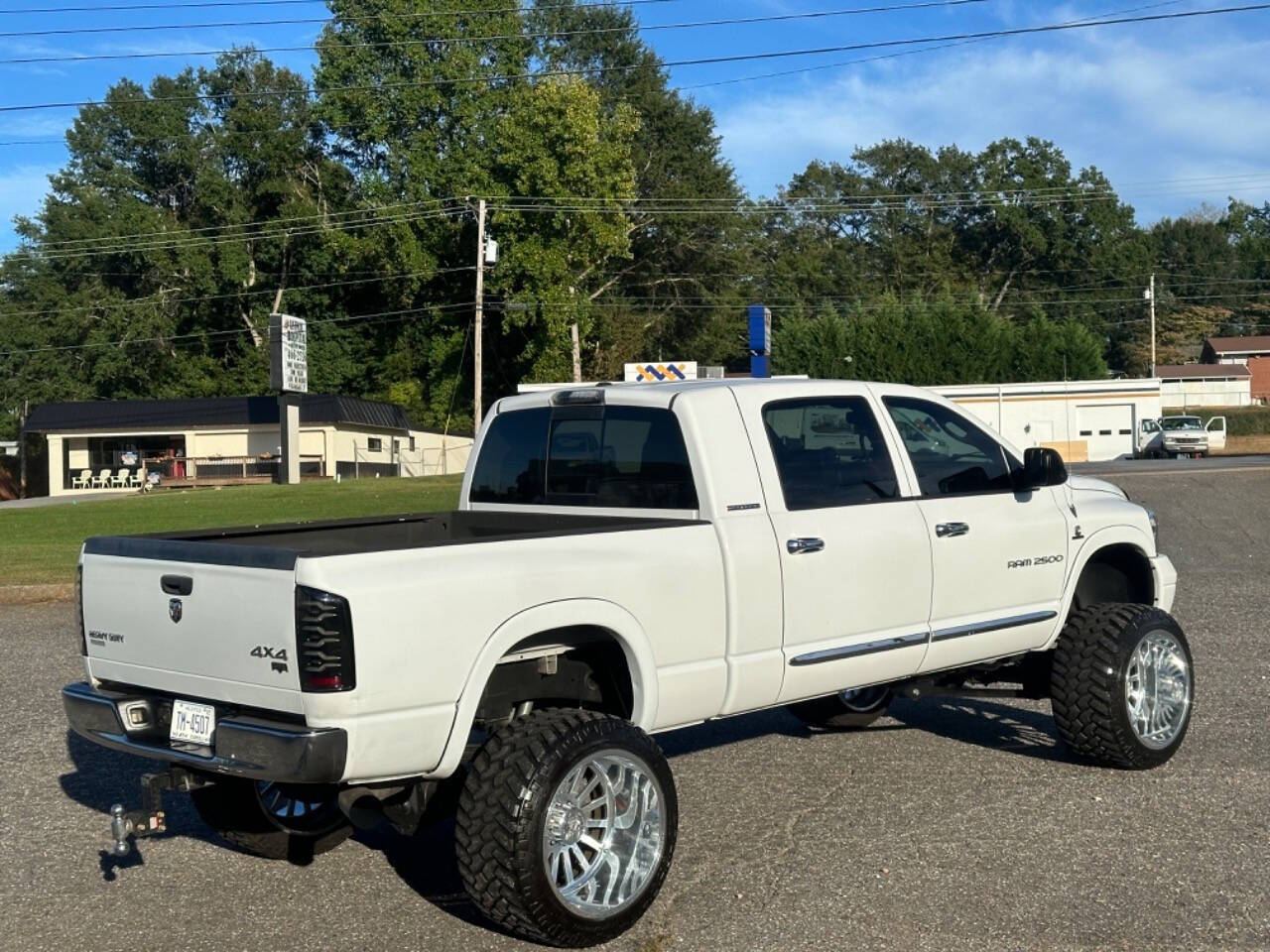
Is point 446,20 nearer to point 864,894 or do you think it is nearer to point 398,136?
point 398,136

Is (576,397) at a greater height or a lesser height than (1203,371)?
lesser

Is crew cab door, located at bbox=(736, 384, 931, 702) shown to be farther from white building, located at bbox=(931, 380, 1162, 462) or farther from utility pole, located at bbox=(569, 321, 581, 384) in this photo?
white building, located at bbox=(931, 380, 1162, 462)

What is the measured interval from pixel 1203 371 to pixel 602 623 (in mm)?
101479

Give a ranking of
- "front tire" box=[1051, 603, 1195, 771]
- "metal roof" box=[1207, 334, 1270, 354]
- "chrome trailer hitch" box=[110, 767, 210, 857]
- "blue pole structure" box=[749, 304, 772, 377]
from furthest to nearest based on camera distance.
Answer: "metal roof" box=[1207, 334, 1270, 354] → "blue pole structure" box=[749, 304, 772, 377] → "front tire" box=[1051, 603, 1195, 771] → "chrome trailer hitch" box=[110, 767, 210, 857]

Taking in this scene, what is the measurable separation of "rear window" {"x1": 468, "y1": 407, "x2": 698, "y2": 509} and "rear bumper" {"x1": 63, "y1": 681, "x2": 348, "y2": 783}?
1991 millimetres

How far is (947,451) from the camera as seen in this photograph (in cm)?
671

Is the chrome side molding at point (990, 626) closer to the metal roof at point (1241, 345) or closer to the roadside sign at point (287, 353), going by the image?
the roadside sign at point (287, 353)

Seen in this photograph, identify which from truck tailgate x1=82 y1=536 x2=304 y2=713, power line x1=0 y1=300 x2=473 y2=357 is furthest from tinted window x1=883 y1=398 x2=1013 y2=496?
power line x1=0 y1=300 x2=473 y2=357

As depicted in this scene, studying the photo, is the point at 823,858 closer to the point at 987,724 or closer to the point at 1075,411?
the point at 987,724

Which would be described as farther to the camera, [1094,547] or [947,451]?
[1094,547]

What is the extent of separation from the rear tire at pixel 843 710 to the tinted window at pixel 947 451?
67.2 inches

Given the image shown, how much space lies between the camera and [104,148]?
75438 millimetres

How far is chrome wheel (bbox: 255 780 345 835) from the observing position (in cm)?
573

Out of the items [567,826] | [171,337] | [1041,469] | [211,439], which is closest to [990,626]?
[1041,469]
